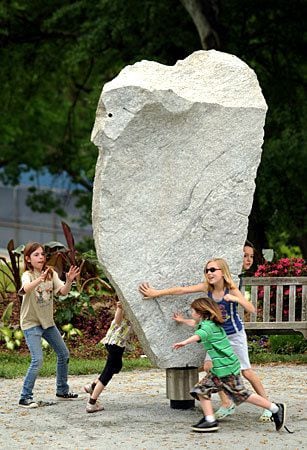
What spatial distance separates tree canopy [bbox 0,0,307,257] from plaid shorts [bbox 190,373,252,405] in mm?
9154

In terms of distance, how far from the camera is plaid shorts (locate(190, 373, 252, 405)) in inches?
304

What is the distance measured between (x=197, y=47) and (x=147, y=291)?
10528mm

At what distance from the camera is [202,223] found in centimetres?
844

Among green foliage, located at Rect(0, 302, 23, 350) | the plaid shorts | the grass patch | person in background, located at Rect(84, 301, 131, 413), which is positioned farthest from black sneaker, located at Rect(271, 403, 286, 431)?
green foliage, located at Rect(0, 302, 23, 350)

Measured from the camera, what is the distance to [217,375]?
25.5 feet

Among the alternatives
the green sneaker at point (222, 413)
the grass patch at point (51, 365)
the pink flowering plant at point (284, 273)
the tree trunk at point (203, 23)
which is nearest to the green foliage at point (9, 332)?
the grass patch at point (51, 365)

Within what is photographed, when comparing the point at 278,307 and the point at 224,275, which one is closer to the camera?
the point at 224,275

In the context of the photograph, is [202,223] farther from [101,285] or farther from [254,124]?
[101,285]

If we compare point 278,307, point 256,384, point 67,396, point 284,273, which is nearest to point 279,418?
point 256,384

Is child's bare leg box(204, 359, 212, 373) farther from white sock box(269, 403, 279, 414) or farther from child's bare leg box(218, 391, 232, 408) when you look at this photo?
white sock box(269, 403, 279, 414)

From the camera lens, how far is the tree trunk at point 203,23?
16.9 m

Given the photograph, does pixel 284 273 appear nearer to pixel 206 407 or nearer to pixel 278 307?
pixel 278 307

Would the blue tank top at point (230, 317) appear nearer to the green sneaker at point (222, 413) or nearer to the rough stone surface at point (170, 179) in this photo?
the rough stone surface at point (170, 179)

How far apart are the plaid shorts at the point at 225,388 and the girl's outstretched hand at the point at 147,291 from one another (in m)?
0.77
